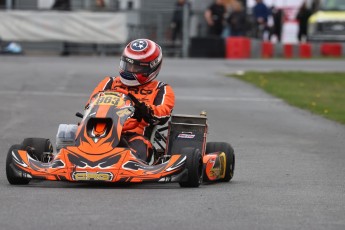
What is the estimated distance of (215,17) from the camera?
1334 inches

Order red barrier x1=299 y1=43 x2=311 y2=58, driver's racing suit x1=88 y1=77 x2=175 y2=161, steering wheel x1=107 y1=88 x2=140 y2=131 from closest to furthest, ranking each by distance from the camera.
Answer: driver's racing suit x1=88 y1=77 x2=175 y2=161 → steering wheel x1=107 y1=88 x2=140 y2=131 → red barrier x1=299 y1=43 x2=311 y2=58

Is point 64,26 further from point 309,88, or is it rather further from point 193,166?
point 193,166

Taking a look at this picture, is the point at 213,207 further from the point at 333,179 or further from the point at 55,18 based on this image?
the point at 55,18

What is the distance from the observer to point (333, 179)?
1059cm

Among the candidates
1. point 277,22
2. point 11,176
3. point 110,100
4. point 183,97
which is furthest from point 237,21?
point 11,176

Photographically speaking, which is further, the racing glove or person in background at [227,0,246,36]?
person in background at [227,0,246,36]

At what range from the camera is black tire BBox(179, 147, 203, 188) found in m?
9.41

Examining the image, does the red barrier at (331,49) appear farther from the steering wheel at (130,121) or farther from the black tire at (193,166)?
the black tire at (193,166)

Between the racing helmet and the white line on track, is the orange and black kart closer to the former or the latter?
the racing helmet

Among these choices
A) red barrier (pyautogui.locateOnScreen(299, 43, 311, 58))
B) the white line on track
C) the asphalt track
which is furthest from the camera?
red barrier (pyautogui.locateOnScreen(299, 43, 311, 58))

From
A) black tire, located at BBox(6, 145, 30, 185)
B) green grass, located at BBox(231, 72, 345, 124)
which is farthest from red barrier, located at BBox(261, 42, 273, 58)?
black tire, located at BBox(6, 145, 30, 185)

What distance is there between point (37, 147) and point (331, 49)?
27427 millimetres

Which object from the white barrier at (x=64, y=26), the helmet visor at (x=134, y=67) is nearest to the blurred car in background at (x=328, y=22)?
the white barrier at (x=64, y=26)

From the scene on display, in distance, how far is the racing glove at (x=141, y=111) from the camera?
9.88 meters
